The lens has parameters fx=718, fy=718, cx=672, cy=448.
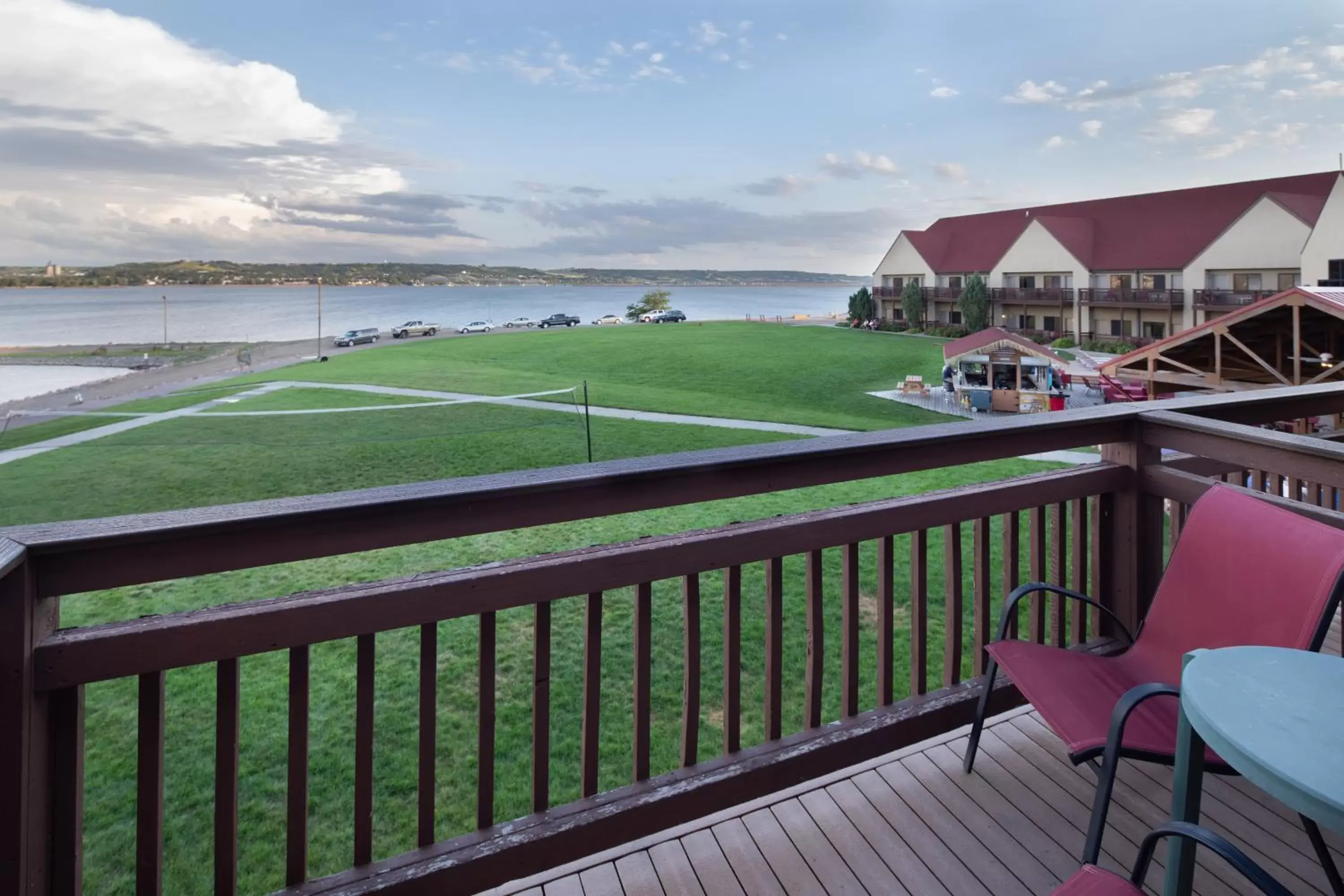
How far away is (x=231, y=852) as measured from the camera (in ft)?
3.38

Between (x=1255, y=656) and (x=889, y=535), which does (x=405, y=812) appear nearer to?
(x=889, y=535)

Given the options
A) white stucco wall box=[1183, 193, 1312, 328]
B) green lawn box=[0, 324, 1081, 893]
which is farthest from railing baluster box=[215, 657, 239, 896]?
white stucco wall box=[1183, 193, 1312, 328]

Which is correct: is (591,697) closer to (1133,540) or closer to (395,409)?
(1133,540)

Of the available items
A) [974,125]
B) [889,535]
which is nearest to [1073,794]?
[889,535]

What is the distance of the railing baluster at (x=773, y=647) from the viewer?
1.35 m

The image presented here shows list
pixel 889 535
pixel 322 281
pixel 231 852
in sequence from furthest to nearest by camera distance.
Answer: pixel 322 281, pixel 889 535, pixel 231 852

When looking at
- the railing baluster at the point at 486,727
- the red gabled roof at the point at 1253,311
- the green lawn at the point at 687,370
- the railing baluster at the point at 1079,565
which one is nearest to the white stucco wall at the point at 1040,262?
the green lawn at the point at 687,370

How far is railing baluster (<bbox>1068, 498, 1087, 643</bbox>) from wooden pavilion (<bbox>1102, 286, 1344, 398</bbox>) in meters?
5.75

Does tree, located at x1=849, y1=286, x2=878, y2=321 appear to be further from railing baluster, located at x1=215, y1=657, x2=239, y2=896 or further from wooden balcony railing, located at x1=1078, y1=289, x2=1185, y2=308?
railing baluster, located at x1=215, y1=657, x2=239, y2=896

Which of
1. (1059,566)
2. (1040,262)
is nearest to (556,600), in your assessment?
(1059,566)

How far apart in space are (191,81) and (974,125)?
47.4ft

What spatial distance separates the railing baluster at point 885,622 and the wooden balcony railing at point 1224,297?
13.3 metres

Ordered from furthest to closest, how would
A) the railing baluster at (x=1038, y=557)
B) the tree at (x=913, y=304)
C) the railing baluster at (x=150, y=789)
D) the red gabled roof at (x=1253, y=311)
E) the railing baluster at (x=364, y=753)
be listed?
the tree at (x=913, y=304)
the red gabled roof at (x=1253, y=311)
the railing baluster at (x=1038, y=557)
the railing baluster at (x=364, y=753)
the railing baluster at (x=150, y=789)

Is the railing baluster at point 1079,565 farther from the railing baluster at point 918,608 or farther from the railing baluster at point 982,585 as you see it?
the railing baluster at point 918,608
